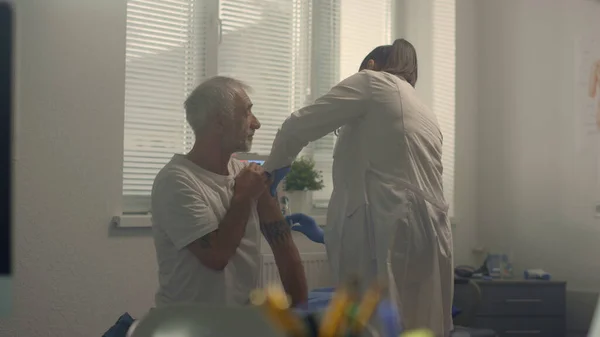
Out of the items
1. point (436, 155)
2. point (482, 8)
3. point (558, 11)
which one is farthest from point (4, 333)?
point (558, 11)

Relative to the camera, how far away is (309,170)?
1.27 metres

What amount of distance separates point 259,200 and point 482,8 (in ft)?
2.42

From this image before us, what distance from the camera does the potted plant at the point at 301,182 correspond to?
110cm

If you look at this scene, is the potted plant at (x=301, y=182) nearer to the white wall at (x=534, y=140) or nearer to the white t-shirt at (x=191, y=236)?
the white t-shirt at (x=191, y=236)

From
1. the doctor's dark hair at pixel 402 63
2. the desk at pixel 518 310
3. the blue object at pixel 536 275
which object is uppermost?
the doctor's dark hair at pixel 402 63

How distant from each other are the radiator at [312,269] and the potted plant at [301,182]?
14 centimetres

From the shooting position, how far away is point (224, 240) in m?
0.82

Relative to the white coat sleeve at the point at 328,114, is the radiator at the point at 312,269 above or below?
below

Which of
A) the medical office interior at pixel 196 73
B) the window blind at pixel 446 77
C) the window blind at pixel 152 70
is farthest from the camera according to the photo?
the medical office interior at pixel 196 73

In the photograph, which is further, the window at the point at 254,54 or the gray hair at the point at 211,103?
the window at the point at 254,54

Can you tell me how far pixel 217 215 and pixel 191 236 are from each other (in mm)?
46

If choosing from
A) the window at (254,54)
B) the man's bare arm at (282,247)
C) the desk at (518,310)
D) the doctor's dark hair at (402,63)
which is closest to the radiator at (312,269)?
the man's bare arm at (282,247)

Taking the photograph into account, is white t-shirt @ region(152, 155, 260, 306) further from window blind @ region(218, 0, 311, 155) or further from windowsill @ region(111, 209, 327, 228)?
window blind @ region(218, 0, 311, 155)

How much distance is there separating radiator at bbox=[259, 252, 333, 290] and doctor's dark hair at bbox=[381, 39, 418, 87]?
29 cm
